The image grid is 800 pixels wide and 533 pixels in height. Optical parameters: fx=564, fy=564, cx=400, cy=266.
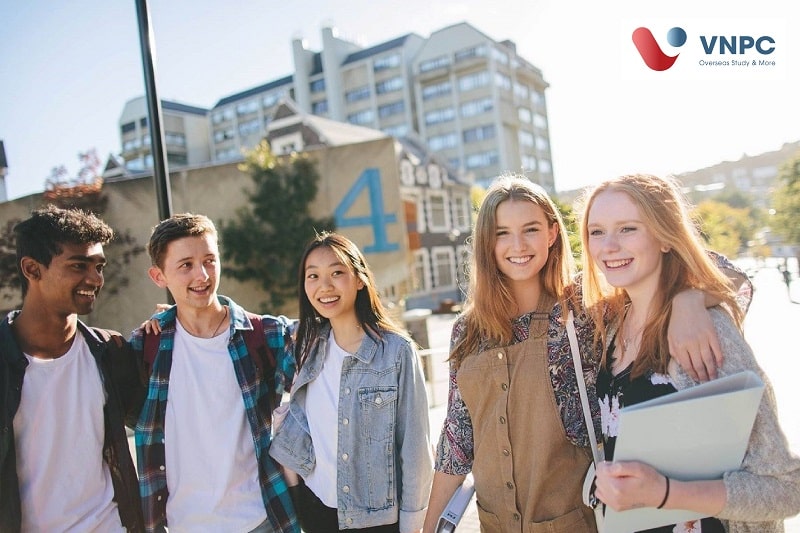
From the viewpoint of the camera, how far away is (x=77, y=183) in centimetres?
1330

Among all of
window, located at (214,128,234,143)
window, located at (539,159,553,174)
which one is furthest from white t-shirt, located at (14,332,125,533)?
window, located at (214,128,234,143)

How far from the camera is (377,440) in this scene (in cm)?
229

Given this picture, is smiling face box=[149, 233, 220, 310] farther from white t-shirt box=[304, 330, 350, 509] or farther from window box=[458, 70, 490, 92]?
window box=[458, 70, 490, 92]

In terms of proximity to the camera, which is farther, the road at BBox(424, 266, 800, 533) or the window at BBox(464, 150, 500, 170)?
the window at BBox(464, 150, 500, 170)

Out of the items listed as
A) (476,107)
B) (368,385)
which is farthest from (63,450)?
(476,107)

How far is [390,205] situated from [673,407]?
19138 mm

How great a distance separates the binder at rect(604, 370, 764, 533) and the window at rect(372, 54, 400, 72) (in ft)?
199

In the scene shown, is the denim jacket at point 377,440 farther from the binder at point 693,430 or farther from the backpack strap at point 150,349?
the binder at point 693,430

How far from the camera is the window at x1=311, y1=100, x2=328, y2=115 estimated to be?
6133 cm

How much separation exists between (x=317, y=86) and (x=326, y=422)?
2459 inches

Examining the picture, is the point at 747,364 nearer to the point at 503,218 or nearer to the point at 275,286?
the point at 503,218

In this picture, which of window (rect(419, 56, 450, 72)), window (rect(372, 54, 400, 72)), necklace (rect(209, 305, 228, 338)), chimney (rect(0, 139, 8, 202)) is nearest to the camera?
necklace (rect(209, 305, 228, 338))

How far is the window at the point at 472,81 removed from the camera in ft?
180

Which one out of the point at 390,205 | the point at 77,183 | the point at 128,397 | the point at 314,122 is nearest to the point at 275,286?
the point at 390,205
